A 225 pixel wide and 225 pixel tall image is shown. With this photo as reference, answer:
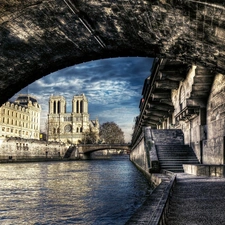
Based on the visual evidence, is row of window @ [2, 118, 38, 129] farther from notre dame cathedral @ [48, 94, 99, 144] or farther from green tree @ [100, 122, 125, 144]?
notre dame cathedral @ [48, 94, 99, 144]

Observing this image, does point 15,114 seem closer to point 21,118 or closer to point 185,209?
point 21,118

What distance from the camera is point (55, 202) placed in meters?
14.0

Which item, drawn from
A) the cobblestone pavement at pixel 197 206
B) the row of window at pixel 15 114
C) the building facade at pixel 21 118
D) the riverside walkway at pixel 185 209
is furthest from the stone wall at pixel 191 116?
the row of window at pixel 15 114

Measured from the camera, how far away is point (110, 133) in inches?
4779

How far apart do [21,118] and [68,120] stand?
59.4m

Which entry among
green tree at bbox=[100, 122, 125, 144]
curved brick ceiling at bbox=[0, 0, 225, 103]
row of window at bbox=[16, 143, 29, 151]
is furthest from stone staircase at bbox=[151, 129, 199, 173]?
green tree at bbox=[100, 122, 125, 144]

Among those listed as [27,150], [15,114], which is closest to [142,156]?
[27,150]

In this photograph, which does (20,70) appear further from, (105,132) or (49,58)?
(105,132)

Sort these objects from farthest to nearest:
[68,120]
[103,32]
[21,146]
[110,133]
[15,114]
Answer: [68,120], [110,133], [15,114], [21,146], [103,32]

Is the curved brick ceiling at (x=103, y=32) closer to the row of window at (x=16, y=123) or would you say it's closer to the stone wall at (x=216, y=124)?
the stone wall at (x=216, y=124)

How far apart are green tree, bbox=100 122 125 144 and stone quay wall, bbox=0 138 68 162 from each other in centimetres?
3428

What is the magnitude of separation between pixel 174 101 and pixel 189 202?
635 inches

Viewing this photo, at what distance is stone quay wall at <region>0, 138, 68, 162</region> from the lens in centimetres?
6600

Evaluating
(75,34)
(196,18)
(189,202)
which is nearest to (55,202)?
(189,202)
